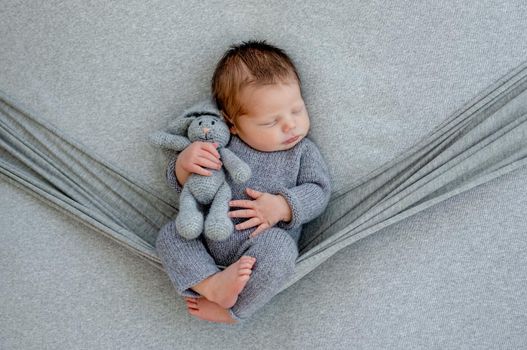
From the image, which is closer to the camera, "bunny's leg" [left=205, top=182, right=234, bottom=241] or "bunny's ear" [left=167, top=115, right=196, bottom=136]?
"bunny's leg" [left=205, top=182, right=234, bottom=241]

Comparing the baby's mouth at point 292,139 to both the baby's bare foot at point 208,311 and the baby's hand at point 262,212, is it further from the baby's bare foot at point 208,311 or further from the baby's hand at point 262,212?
the baby's bare foot at point 208,311

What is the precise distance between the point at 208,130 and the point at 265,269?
13.5 inches

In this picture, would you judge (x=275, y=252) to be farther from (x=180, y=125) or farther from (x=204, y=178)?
(x=180, y=125)

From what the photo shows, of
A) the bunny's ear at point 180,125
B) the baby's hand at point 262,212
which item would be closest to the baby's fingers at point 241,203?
the baby's hand at point 262,212

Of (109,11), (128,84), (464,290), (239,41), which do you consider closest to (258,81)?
A: (239,41)

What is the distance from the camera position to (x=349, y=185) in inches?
56.7

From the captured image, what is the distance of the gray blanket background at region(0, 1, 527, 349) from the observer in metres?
1.32

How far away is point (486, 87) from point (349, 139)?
0.34m

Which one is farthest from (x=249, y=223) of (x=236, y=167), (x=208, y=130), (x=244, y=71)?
(x=244, y=71)

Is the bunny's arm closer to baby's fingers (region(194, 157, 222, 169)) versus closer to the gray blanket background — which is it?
baby's fingers (region(194, 157, 222, 169))

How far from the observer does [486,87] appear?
1.41 meters

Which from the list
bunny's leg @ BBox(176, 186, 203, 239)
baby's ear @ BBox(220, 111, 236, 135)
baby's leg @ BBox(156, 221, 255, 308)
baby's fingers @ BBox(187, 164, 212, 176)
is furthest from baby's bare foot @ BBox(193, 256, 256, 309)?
baby's ear @ BBox(220, 111, 236, 135)

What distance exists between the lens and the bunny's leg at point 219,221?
1.28 meters

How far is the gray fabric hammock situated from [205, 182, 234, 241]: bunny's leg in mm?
173
